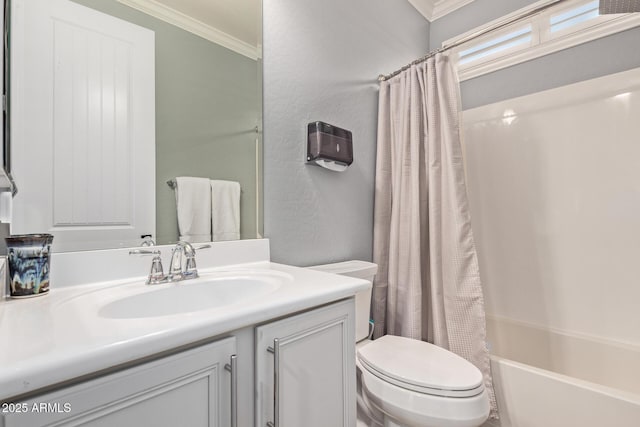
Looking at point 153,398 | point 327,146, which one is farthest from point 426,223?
point 153,398

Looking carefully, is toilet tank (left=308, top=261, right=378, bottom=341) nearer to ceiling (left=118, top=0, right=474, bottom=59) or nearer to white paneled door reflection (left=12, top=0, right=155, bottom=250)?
white paneled door reflection (left=12, top=0, right=155, bottom=250)

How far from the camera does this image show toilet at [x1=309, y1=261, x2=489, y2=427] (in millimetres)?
972

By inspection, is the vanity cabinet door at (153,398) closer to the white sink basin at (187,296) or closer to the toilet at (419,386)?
the white sink basin at (187,296)

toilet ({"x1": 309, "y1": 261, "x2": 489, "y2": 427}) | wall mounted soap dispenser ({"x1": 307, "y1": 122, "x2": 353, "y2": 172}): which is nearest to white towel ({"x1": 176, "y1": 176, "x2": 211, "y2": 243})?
wall mounted soap dispenser ({"x1": 307, "y1": 122, "x2": 353, "y2": 172})

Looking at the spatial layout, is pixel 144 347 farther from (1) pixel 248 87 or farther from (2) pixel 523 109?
(2) pixel 523 109

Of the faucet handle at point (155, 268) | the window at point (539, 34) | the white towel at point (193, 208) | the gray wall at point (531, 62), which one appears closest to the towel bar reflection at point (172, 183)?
the white towel at point (193, 208)

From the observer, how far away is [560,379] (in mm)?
1191

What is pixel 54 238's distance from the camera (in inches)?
32.7

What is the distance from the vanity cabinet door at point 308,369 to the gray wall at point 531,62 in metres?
1.90

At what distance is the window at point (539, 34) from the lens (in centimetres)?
161

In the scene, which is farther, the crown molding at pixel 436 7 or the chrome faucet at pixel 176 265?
the crown molding at pixel 436 7

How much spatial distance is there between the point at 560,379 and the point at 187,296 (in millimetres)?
1451

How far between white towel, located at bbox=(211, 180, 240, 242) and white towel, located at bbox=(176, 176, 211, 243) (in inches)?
0.8

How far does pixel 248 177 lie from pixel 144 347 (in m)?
0.85
